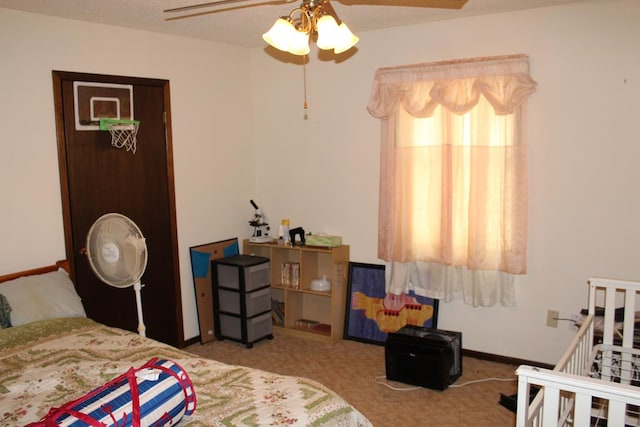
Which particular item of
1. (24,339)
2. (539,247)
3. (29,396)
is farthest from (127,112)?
(539,247)

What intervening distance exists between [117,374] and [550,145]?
2.98 metres

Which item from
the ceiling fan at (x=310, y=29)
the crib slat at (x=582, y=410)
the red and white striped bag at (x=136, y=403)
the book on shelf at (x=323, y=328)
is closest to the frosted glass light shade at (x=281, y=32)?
the ceiling fan at (x=310, y=29)

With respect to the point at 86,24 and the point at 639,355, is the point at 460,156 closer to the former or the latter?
the point at 639,355

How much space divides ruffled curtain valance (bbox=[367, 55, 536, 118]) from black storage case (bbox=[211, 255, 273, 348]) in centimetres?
162

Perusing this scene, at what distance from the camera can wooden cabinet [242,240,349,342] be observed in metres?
4.25

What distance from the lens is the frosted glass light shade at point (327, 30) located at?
2.10 m

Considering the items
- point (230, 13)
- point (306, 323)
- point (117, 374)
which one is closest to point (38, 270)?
point (117, 374)

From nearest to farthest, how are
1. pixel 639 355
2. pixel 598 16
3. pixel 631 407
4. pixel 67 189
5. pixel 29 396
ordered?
pixel 29 396, pixel 631 407, pixel 639 355, pixel 598 16, pixel 67 189

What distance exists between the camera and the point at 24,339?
272cm

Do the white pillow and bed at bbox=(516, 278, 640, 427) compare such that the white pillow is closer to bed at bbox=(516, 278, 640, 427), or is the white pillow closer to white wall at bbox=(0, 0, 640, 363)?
white wall at bbox=(0, 0, 640, 363)

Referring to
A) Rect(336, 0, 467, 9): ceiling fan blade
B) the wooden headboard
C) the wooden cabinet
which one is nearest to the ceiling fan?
Rect(336, 0, 467, 9): ceiling fan blade

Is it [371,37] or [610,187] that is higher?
[371,37]

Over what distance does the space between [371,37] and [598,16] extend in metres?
1.60

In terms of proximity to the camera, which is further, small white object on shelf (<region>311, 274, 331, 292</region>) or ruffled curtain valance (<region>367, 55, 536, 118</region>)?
small white object on shelf (<region>311, 274, 331, 292</region>)
